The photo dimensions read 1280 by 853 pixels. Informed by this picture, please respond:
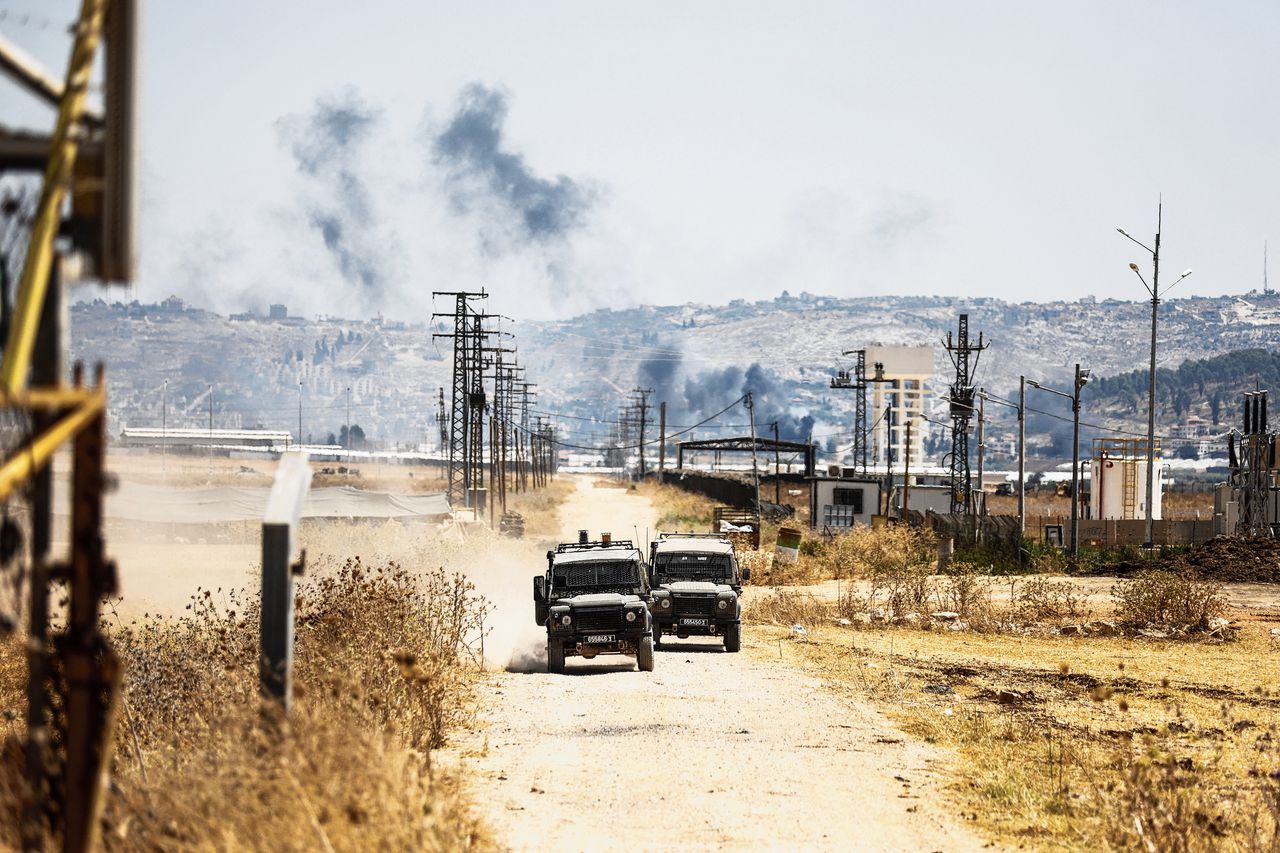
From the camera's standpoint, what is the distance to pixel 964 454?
2817 inches

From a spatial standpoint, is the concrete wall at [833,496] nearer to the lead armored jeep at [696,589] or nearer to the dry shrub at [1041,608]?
the dry shrub at [1041,608]

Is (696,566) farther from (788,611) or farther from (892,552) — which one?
(892,552)

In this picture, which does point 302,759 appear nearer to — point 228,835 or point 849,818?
point 228,835

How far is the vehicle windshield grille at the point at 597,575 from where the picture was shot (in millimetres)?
24344

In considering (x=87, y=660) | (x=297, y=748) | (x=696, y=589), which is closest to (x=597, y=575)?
(x=696, y=589)

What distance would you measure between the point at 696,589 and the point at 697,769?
526 inches

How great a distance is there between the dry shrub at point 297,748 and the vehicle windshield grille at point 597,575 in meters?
8.16

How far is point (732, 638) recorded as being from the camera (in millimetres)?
27047

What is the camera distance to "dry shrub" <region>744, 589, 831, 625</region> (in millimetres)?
33375

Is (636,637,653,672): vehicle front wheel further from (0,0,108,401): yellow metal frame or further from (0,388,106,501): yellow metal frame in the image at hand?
(0,0,108,401): yellow metal frame

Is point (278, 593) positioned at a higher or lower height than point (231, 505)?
higher

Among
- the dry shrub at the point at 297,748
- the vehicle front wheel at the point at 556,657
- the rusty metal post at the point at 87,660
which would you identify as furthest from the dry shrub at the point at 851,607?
the rusty metal post at the point at 87,660

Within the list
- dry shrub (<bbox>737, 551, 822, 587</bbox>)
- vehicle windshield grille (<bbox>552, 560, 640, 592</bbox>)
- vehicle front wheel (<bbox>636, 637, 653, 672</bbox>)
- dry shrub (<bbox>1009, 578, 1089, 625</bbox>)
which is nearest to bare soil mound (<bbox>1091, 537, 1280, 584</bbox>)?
dry shrub (<bbox>737, 551, 822, 587</bbox>)

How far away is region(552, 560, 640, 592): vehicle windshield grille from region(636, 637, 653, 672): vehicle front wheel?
1482 mm
